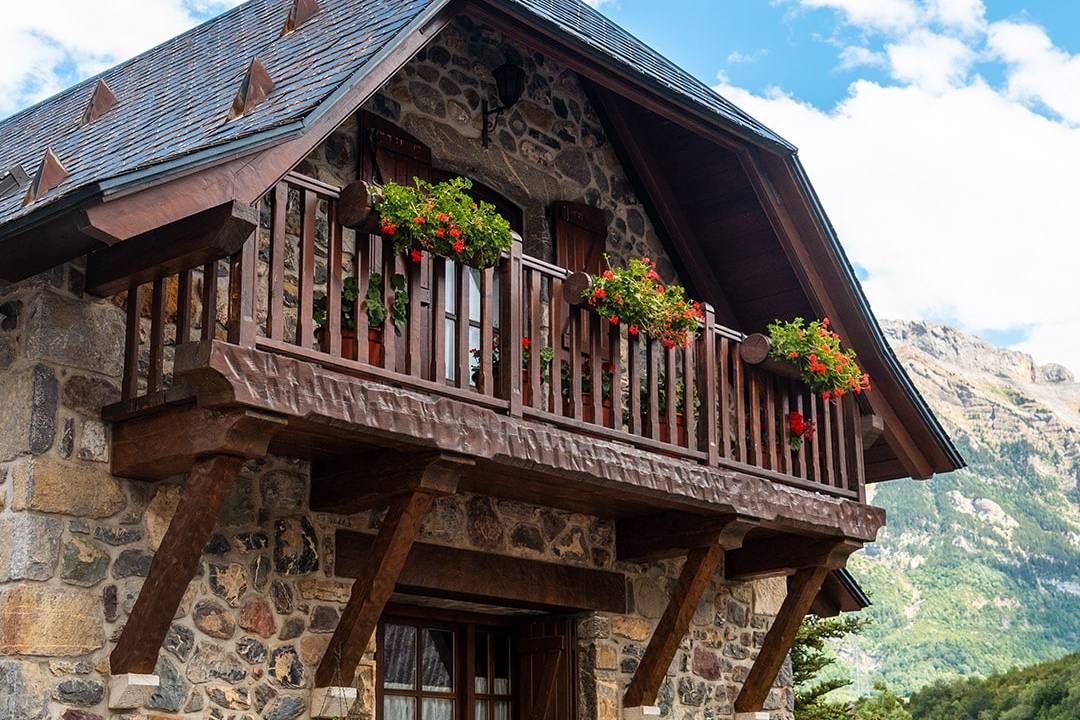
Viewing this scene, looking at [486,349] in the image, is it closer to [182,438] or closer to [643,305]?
[643,305]

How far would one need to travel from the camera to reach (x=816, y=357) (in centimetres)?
963

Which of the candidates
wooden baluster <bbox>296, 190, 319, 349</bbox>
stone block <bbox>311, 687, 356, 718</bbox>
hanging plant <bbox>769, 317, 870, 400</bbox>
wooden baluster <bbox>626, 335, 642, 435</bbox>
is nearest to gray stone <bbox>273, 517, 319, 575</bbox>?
stone block <bbox>311, 687, 356, 718</bbox>

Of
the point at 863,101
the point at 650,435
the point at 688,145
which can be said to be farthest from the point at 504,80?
the point at 863,101

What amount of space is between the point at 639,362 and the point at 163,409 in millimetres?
4431

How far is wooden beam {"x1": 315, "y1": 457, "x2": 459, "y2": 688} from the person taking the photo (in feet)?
24.2

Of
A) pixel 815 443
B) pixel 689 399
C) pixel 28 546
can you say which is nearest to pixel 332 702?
pixel 28 546

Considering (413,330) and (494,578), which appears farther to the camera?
(494,578)

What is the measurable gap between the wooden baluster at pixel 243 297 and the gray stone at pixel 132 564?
123 centimetres

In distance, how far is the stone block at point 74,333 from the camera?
6.89 m

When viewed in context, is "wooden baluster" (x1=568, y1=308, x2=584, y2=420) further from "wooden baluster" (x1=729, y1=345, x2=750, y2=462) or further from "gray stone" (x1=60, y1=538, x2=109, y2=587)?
"gray stone" (x1=60, y1=538, x2=109, y2=587)

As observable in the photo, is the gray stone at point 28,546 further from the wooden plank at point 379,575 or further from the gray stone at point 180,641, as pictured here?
the wooden plank at point 379,575

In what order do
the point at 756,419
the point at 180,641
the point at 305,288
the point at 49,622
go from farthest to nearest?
the point at 756,419 → the point at 180,641 → the point at 305,288 → the point at 49,622

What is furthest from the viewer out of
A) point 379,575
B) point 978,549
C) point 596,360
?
point 978,549

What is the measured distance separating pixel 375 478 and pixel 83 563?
4.89 feet
